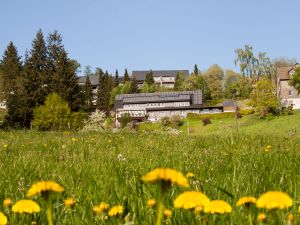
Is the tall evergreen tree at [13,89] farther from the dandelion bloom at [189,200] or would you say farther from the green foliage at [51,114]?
the dandelion bloom at [189,200]

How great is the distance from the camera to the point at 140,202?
202cm

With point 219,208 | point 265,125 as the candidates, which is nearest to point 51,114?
point 265,125

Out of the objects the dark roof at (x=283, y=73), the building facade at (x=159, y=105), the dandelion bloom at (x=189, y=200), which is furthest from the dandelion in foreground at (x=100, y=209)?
the dark roof at (x=283, y=73)

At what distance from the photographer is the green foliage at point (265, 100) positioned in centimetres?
5294

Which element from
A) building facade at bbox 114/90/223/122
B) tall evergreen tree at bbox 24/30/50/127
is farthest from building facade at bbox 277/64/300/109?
tall evergreen tree at bbox 24/30/50/127

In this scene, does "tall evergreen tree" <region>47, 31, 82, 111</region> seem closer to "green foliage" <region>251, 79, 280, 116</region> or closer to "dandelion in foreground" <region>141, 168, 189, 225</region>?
"green foliage" <region>251, 79, 280, 116</region>

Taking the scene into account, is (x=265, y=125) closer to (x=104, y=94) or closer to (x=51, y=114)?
(x=51, y=114)

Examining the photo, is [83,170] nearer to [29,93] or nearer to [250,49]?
[29,93]

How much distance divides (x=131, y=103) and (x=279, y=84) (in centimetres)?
3713

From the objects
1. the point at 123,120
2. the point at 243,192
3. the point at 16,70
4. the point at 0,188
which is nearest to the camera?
the point at 243,192

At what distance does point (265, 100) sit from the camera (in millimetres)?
53531

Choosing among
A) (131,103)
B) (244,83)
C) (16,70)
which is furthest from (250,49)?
(16,70)

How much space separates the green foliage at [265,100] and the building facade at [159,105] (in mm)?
28426

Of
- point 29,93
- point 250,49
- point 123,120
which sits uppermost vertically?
point 250,49
